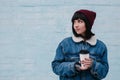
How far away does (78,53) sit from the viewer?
3.37 meters

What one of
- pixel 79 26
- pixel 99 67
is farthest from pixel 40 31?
pixel 99 67

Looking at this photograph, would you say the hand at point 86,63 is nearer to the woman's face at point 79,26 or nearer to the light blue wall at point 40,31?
the woman's face at point 79,26

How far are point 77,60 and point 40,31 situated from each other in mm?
1490

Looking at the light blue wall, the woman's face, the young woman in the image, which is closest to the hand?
the young woman

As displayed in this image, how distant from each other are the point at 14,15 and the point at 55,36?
1.68 feet

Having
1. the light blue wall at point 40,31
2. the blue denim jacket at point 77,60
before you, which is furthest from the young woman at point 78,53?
the light blue wall at point 40,31

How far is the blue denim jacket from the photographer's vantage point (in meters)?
3.33

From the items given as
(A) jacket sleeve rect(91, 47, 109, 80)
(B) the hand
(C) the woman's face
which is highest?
(C) the woman's face

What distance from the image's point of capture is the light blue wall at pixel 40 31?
4.77 metres

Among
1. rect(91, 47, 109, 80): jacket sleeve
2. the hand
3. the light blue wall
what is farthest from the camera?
the light blue wall

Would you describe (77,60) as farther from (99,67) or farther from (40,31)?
(40,31)

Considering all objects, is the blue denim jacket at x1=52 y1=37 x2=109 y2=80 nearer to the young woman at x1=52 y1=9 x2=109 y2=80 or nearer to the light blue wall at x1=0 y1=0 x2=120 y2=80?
the young woman at x1=52 y1=9 x2=109 y2=80

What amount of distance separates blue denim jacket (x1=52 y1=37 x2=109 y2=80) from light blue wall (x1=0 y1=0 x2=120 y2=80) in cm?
134

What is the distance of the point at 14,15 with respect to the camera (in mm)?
4805
